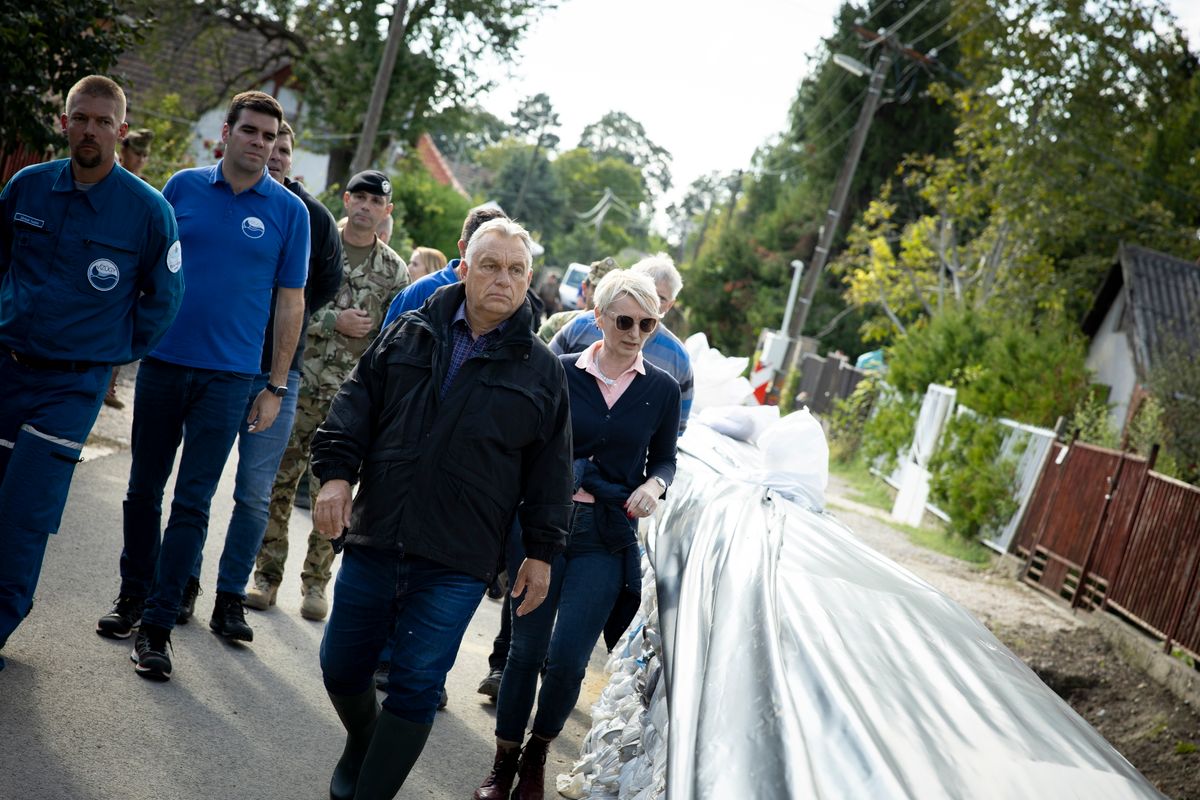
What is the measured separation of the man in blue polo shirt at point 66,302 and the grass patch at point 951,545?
13.0m

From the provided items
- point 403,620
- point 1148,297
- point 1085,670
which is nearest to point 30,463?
point 403,620

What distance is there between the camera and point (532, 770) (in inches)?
197

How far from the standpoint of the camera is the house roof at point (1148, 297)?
21828 mm

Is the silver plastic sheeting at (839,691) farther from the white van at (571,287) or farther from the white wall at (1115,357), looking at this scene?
the white van at (571,287)

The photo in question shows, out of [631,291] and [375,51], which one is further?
[375,51]

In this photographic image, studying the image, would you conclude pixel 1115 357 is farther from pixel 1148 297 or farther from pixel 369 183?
pixel 369 183

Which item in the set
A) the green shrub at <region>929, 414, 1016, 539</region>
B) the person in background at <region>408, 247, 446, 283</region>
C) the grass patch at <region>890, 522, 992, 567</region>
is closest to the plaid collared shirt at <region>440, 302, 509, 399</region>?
the person in background at <region>408, 247, 446, 283</region>

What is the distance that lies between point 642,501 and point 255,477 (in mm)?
1997

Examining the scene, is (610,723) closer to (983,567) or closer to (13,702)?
(13,702)

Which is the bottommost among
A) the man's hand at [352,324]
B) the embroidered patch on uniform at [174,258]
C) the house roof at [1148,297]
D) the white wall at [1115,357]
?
the man's hand at [352,324]

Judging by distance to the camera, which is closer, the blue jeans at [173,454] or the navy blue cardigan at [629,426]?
the navy blue cardigan at [629,426]

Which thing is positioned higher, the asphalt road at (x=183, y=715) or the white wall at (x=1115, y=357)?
the white wall at (x=1115, y=357)

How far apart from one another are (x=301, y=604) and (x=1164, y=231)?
2638cm

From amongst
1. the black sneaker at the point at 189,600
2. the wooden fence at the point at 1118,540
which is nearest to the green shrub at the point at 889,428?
the wooden fence at the point at 1118,540
